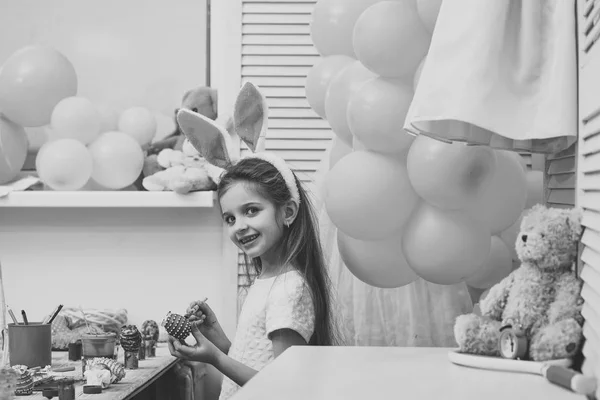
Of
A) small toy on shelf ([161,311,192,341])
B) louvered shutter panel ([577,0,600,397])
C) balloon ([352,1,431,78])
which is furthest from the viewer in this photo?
small toy on shelf ([161,311,192,341])

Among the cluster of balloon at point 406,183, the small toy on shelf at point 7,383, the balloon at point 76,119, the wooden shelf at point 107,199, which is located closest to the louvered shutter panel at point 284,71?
the wooden shelf at point 107,199

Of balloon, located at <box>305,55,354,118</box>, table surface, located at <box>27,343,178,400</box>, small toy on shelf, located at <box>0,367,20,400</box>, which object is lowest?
table surface, located at <box>27,343,178,400</box>

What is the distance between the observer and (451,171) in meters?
1.50

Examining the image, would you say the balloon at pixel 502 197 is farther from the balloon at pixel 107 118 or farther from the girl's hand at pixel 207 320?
the balloon at pixel 107 118

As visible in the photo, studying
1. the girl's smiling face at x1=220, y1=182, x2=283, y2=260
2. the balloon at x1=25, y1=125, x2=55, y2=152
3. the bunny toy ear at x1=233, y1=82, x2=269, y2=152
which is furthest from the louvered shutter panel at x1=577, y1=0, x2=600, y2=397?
the balloon at x1=25, y1=125, x2=55, y2=152

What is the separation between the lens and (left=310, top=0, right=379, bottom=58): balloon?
1.93m

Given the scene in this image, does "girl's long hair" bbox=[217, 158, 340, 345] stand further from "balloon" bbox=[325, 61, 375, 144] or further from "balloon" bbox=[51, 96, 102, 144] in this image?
"balloon" bbox=[51, 96, 102, 144]

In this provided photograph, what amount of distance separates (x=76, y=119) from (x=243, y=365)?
1.18 meters

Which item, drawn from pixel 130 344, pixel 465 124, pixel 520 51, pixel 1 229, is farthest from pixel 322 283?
pixel 1 229

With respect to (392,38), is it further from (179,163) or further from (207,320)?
(179,163)

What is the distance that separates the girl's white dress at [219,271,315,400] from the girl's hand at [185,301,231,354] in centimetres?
12

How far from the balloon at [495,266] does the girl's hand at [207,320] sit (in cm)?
64

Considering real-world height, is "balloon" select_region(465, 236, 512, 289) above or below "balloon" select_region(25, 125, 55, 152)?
below

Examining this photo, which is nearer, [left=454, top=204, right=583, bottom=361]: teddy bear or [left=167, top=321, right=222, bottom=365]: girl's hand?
[left=454, top=204, right=583, bottom=361]: teddy bear
